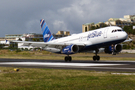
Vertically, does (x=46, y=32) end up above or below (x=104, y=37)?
above

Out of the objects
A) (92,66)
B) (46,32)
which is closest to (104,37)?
(92,66)

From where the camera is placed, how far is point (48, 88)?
1231 cm

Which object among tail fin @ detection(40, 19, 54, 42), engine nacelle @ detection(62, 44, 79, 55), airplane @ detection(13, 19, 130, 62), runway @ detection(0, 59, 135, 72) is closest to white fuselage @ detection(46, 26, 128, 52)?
airplane @ detection(13, 19, 130, 62)

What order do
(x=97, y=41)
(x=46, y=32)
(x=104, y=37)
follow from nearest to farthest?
(x=104, y=37), (x=97, y=41), (x=46, y=32)

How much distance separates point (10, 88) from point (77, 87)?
3545 millimetres

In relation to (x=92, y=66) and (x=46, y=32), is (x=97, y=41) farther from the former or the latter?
(x=46, y=32)

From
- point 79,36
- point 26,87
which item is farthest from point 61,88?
point 79,36

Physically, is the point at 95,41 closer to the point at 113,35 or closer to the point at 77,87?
the point at 113,35

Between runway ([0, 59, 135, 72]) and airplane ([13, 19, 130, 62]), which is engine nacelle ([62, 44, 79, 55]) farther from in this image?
runway ([0, 59, 135, 72])

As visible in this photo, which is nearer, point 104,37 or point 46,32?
point 104,37

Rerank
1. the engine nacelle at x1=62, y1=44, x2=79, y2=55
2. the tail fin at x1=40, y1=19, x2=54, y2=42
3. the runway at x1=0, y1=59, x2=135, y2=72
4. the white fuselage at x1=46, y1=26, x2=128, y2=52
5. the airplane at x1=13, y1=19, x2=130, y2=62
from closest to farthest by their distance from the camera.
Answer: the runway at x1=0, y1=59, x2=135, y2=72
the white fuselage at x1=46, y1=26, x2=128, y2=52
the airplane at x1=13, y1=19, x2=130, y2=62
the engine nacelle at x1=62, y1=44, x2=79, y2=55
the tail fin at x1=40, y1=19, x2=54, y2=42

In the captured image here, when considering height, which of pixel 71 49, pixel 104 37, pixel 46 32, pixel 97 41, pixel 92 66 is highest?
pixel 46 32

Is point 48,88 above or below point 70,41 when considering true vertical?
below

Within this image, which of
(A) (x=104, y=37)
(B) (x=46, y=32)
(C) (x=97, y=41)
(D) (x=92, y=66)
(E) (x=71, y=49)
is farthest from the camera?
(B) (x=46, y=32)
